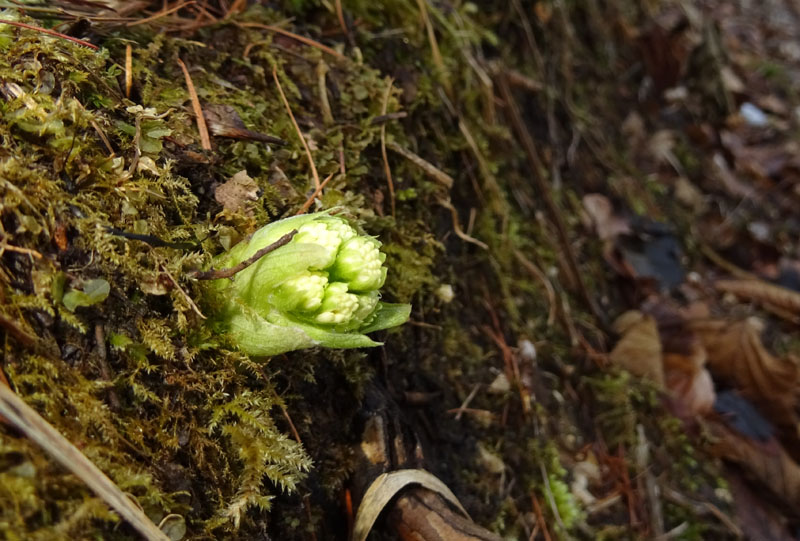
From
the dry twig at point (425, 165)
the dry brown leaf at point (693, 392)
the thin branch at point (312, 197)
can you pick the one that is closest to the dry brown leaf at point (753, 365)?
the dry brown leaf at point (693, 392)

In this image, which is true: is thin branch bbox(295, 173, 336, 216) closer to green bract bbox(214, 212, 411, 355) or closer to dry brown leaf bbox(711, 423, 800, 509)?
green bract bbox(214, 212, 411, 355)

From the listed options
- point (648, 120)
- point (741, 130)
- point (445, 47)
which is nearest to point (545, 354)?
point (445, 47)

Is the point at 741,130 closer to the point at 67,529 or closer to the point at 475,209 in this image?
the point at 475,209

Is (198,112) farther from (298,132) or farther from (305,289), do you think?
(305,289)

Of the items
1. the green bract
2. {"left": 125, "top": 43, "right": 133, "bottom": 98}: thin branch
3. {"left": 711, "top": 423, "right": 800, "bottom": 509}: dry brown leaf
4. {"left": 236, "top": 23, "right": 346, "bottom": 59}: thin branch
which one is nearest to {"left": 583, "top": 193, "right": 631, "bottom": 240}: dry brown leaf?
{"left": 711, "top": 423, "right": 800, "bottom": 509}: dry brown leaf

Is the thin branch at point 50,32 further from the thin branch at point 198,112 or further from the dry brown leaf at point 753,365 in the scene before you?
the dry brown leaf at point 753,365

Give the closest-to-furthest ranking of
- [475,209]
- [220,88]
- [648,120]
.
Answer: [220,88]
[475,209]
[648,120]

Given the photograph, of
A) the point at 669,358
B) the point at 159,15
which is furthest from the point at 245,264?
the point at 669,358
